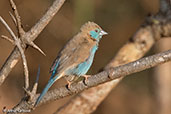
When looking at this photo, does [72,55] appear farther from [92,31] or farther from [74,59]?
[92,31]

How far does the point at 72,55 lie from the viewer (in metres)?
3.77

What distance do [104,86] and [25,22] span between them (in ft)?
10.6

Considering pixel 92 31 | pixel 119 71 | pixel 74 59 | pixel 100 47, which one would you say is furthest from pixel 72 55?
pixel 100 47

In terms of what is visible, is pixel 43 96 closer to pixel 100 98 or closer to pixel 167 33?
pixel 100 98

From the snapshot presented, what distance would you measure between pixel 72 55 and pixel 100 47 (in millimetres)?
4573

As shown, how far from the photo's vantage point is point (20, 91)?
7445 mm

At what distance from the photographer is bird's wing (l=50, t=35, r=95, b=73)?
12.1 ft

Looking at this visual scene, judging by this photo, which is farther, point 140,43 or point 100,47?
point 100,47

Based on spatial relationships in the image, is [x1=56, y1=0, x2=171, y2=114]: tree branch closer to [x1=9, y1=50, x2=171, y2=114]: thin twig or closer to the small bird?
the small bird

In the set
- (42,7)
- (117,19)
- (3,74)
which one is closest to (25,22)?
(42,7)

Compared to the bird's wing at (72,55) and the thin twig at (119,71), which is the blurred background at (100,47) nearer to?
the bird's wing at (72,55)

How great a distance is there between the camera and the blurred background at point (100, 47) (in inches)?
284

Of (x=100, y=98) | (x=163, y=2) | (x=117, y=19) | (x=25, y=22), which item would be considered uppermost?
(x=25, y=22)


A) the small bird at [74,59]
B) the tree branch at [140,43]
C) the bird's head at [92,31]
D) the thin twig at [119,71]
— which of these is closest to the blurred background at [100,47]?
the tree branch at [140,43]
